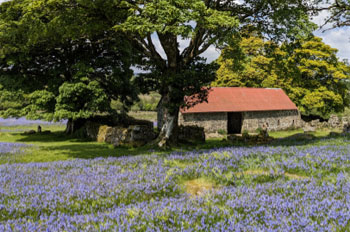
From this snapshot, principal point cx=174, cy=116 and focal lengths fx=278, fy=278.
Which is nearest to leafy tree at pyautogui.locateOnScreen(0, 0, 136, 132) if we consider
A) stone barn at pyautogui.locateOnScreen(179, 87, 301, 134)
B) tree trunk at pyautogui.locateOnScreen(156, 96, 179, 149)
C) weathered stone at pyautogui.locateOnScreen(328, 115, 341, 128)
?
tree trunk at pyautogui.locateOnScreen(156, 96, 179, 149)

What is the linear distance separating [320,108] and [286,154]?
32457 mm

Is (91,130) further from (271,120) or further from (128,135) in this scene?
(271,120)

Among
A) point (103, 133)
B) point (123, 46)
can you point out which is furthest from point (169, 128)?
point (123, 46)

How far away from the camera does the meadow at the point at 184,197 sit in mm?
3455

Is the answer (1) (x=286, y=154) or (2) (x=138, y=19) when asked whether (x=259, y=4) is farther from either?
(1) (x=286, y=154)

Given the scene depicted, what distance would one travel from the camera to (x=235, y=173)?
6191 mm

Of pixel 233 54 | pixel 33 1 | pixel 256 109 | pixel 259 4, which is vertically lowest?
pixel 256 109

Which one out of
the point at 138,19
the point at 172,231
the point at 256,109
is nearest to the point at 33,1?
the point at 138,19

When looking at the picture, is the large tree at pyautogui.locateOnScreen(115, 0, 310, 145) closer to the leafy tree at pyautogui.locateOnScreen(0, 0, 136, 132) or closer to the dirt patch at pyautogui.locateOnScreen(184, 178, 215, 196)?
the leafy tree at pyautogui.locateOnScreen(0, 0, 136, 132)

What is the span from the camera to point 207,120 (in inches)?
1137

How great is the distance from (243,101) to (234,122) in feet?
8.96

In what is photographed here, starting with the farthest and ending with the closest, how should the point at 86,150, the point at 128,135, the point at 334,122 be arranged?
1. the point at 334,122
2. the point at 128,135
3. the point at 86,150

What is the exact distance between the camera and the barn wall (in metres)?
27.5

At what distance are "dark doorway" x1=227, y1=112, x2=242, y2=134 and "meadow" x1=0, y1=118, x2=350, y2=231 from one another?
25447 millimetres
